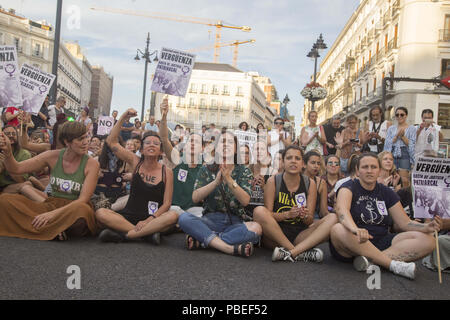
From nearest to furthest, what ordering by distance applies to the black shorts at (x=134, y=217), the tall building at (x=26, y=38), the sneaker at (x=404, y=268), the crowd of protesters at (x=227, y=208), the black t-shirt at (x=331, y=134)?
the sneaker at (x=404, y=268) < the crowd of protesters at (x=227, y=208) < the black shorts at (x=134, y=217) < the black t-shirt at (x=331, y=134) < the tall building at (x=26, y=38)

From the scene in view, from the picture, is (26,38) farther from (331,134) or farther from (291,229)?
(291,229)

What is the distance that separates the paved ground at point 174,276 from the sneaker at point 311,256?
95mm

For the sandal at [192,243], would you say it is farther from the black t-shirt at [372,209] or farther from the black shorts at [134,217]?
the black t-shirt at [372,209]

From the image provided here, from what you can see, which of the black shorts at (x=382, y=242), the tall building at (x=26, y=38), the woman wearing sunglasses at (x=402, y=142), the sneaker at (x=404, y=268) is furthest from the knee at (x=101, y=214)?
the tall building at (x=26, y=38)

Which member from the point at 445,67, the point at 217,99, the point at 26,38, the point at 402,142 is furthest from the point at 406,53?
the point at 217,99

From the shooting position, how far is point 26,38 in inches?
2527

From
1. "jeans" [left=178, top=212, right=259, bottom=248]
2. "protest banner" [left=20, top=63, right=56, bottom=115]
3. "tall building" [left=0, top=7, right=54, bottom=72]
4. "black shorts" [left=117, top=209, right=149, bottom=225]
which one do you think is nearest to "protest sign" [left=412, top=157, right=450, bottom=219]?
"jeans" [left=178, top=212, right=259, bottom=248]

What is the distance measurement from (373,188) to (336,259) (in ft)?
2.94

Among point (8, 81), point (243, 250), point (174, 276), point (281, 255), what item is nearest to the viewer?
point (174, 276)

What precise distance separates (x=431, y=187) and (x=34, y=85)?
6.82 meters

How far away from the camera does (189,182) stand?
6.92 meters

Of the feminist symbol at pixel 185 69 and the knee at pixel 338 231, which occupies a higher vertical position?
the feminist symbol at pixel 185 69

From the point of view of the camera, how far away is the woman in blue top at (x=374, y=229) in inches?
168

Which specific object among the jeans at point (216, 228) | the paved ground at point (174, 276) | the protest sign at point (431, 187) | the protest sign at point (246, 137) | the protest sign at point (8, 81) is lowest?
the paved ground at point (174, 276)
